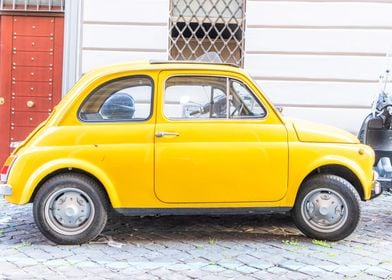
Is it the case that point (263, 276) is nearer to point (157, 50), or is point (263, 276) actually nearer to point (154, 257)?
point (154, 257)

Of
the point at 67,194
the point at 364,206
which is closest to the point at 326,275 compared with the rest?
the point at 67,194

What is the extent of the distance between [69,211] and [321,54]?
4898 mm

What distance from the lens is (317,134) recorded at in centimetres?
541

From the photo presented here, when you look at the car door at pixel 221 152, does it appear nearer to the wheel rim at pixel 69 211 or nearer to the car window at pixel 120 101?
the car window at pixel 120 101

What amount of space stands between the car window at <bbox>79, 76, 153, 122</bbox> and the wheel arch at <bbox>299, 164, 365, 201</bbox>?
1708mm

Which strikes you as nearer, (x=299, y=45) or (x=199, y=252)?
(x=199, y=252)

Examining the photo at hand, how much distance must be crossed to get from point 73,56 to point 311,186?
462 cm

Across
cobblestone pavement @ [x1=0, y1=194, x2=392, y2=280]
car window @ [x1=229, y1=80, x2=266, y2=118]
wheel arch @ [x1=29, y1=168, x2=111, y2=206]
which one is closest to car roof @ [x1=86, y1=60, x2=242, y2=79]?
car window @ [x1=229, y1=80, x2=266, y2=118]

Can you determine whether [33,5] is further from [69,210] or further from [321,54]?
[69,210]

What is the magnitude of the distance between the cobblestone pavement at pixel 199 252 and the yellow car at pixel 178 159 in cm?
27

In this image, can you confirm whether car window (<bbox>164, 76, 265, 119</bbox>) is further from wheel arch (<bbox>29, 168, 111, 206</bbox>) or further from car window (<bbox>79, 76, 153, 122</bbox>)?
wheel arch (<bbox>29, 168, 111, 206</bbox>)

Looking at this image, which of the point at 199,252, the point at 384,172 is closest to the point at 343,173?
the point at 384,172

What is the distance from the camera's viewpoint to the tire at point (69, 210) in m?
5.19

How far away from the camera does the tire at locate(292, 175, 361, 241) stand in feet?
17.5
